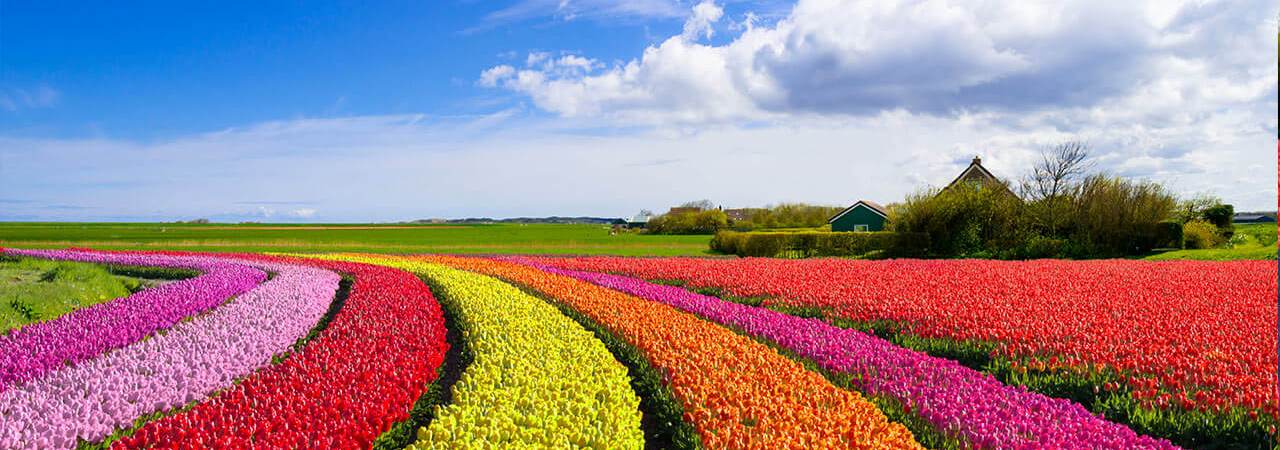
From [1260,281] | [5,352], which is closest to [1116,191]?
[1260,281]

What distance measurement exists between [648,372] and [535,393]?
7.35 ft

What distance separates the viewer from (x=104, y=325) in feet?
38.0

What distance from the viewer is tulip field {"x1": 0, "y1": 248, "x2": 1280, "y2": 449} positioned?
6031 mm

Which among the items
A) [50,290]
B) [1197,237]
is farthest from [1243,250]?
[50,290]

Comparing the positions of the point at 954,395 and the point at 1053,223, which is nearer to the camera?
the point at 954,395

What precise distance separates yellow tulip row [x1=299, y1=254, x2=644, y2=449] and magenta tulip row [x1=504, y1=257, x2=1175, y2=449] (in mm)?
2649

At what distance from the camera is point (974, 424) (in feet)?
20.0

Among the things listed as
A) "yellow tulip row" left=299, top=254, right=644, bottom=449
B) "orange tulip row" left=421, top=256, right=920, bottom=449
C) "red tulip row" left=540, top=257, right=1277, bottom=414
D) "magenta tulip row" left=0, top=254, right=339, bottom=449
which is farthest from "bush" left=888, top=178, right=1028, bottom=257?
"magenta tulip row" left=0, top=254, right=339, bottom=449

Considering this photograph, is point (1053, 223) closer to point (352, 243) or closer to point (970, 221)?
point (970, 221)

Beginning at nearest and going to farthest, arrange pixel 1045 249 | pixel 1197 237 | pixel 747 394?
1. pixel 747 394
2. pixel 1045 249
3. pixel 1197 237

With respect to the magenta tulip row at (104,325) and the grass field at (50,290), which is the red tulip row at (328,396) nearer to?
the magenta tulip row at (104,325)

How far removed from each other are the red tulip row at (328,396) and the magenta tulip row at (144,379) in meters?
0.54

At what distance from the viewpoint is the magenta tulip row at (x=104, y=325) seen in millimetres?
9195

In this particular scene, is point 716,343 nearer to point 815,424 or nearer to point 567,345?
point 567,345
